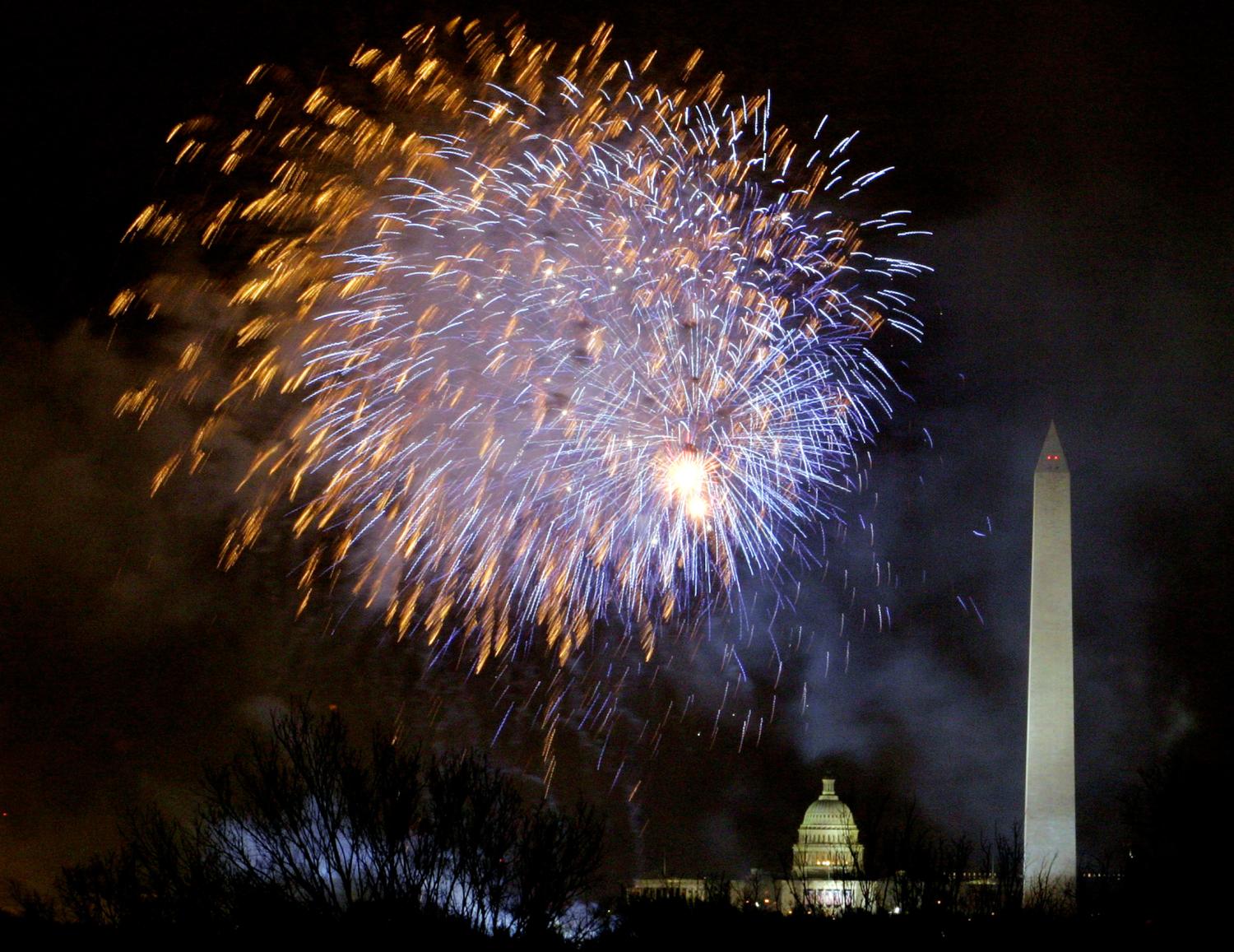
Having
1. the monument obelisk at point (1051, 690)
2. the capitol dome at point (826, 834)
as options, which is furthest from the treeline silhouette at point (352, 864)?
the capitol dome at point (826, 834)

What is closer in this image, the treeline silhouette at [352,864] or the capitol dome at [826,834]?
the treeline silhouette at [352,864]

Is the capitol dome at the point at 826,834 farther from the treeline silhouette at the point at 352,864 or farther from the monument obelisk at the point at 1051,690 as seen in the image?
the treeline silhouette at the point at 352,864

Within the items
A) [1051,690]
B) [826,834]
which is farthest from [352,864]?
[826,834]

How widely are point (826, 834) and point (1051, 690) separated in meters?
76.8

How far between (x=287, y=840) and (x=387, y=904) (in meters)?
2.44

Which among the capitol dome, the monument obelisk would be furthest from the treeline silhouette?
the capitol dome

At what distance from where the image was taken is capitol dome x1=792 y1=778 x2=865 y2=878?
11606 cm

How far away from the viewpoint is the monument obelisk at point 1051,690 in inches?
1932

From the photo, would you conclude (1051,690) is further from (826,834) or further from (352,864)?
(826,834)

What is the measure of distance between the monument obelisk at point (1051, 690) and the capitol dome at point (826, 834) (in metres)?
62.9

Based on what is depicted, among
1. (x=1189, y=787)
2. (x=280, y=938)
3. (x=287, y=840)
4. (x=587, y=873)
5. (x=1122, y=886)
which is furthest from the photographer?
(x=1189, y=787)

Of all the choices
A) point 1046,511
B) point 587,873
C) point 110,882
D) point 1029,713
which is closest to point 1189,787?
point 1029,713

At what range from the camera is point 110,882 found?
111 ft

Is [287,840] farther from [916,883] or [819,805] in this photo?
[819,805]
